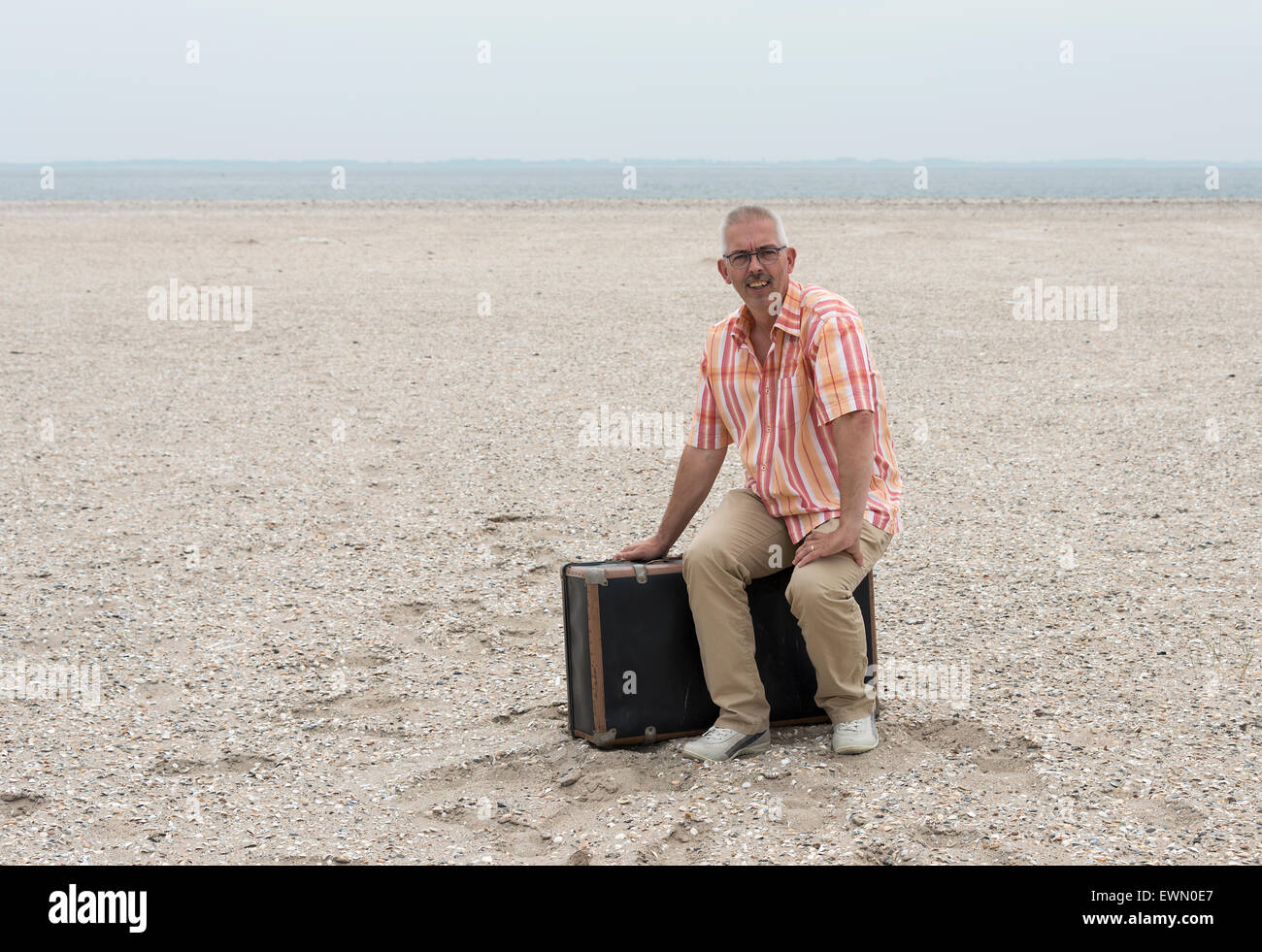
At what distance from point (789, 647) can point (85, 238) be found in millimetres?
22789

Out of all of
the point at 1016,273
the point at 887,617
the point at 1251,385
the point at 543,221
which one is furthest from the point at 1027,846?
the point at 543,221

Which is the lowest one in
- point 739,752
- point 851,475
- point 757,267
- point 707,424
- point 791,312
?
point 739,752

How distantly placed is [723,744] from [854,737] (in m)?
0.41

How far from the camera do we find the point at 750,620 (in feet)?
13.5

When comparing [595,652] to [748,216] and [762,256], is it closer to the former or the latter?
[762,256]

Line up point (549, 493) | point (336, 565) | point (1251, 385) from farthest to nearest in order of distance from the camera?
point (1251, 385) → point (549, 493) → point (336, 565)

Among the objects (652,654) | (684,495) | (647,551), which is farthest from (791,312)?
(652,654)

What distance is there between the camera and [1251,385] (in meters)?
9.77

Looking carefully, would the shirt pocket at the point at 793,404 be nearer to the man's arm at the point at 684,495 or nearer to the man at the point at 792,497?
the man at the point at 792,497

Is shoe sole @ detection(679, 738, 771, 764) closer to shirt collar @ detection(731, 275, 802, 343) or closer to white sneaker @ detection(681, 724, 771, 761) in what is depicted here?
white sneaker @ detection(681, 724, 771, 761)

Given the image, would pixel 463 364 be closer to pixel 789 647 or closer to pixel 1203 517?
pixel 1203 517

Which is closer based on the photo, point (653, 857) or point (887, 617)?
point (653, 857)

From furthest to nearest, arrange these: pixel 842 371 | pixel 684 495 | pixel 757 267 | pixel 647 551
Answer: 1. pixel 684 495
2. pixel 647 551
3. pixel 757 267
4. pixel 842 371

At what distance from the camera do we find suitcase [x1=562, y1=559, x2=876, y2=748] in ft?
13.3
